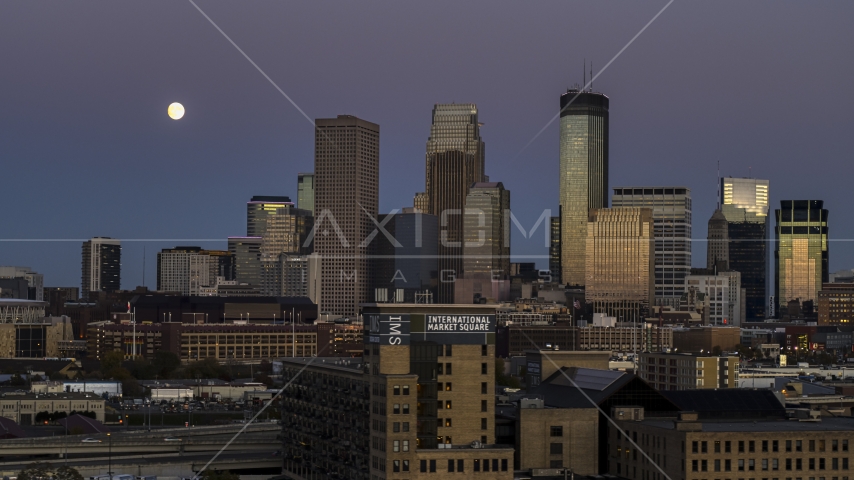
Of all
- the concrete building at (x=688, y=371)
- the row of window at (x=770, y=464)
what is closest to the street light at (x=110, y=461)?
the row of window at (x=770, y=464)

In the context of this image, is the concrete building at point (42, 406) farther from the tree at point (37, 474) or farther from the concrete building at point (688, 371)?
the concrete building at point (688, 371)

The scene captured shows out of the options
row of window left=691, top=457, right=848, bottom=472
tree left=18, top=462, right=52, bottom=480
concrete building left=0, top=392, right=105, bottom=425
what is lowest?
concrete building left=0, top=392, right=105, bottom=425

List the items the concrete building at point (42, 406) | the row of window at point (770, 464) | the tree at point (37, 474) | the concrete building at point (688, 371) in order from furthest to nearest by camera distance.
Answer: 1. the concrete building at point (688, 371)
2. the concrete building at point (42, 406)
3. the tree at point (37, 474)
4. the row of window at point (770, 464)

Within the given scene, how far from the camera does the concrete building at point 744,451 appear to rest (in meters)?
95.0

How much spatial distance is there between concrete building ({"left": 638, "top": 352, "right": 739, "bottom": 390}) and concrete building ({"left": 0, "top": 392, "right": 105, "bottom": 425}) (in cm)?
6169

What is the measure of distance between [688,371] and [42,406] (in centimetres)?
7194

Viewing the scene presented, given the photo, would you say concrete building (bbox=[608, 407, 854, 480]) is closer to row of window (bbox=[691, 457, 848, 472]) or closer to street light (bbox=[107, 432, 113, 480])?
row of window (bbox=[691, 457, 848, 472])

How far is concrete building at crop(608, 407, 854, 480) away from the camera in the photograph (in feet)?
312

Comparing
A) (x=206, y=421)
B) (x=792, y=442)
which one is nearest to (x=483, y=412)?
(x=792, y=442)

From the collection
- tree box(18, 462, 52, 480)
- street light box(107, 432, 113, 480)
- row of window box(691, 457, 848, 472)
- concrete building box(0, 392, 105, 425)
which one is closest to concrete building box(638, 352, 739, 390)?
concrete building box(0, 392, 105, 425)

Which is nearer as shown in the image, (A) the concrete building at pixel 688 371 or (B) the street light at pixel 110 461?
(B) the street light at pixel 110 461

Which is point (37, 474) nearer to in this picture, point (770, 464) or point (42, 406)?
point (770, 464)

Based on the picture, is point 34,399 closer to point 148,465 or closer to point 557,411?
point 148,465

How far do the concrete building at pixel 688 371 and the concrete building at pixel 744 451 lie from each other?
6694 cm
